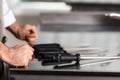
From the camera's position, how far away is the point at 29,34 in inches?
35.4

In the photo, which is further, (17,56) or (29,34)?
(29,34)

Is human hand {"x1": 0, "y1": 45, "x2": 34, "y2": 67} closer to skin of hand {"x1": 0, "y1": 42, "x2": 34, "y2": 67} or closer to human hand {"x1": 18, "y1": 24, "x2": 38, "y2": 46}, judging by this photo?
skin of hand {"x1": 0, "y1": 42, "x2": 34, "y2": 67}

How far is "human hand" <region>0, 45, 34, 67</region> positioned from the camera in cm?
69

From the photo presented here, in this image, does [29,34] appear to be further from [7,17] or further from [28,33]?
[7,17]

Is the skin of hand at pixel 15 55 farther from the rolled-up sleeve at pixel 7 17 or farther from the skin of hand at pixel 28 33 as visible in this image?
the rolled-up sleeve at pixel 7 17

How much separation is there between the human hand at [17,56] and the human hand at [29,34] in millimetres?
163

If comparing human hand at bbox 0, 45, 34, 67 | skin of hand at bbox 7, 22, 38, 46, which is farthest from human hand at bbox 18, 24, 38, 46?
human hand at bbox 0, 45, 34, 67

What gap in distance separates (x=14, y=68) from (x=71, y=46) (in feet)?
0.87

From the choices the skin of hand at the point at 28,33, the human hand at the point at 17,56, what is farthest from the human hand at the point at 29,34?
the human hand at the point at 17,56

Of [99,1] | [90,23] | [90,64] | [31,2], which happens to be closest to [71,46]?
[90,64]

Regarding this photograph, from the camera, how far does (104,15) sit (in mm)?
1593

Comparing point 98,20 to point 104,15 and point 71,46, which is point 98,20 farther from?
point 71,46

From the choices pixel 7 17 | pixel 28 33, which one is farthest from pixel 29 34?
pixel 7 17

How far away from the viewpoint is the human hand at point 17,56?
2.26 feet
